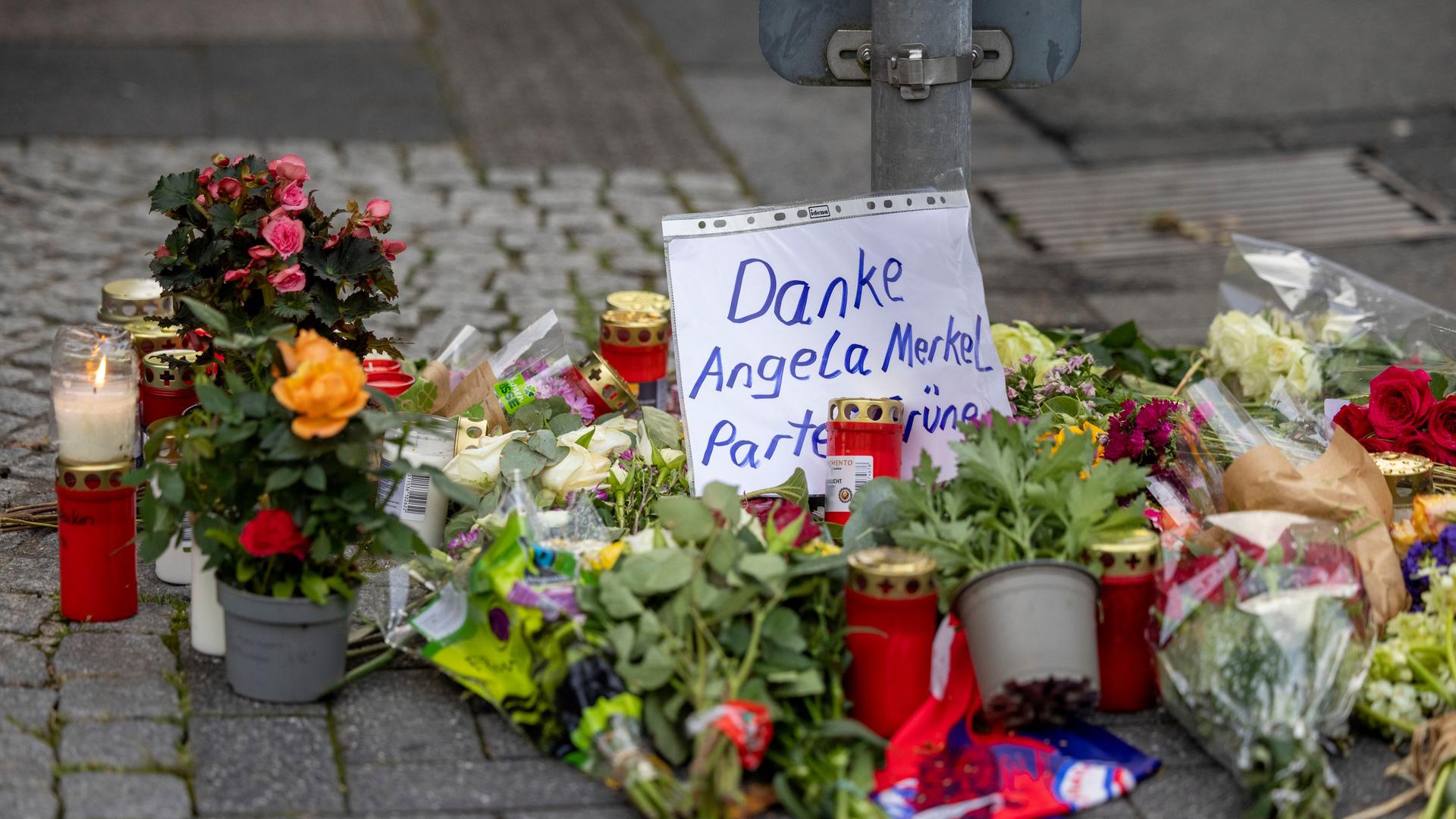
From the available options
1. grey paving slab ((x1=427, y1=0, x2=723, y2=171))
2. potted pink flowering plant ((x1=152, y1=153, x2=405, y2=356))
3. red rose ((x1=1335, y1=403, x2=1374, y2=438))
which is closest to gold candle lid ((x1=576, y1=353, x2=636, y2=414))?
potted pink flowering plant ((x1=152, y1=153, x2=405, y2=356))

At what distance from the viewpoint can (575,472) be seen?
280cm

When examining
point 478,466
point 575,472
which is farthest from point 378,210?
point 575,472

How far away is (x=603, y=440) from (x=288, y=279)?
0.66 m

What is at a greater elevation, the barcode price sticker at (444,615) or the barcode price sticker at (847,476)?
the barcode price sticker at (847,476)

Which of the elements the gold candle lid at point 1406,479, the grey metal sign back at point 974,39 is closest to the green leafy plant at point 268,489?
the grey metal sign back at point 974,39

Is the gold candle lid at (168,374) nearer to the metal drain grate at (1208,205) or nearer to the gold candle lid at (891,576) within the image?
the gold candle lid at (891,576)

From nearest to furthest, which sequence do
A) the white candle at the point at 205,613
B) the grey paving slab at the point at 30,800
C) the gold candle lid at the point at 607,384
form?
the grey paving slab at the point at 30,800, the white candle at the point at 205,613, the gold candle lid at the point at 607,384

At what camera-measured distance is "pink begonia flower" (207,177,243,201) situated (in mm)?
2734

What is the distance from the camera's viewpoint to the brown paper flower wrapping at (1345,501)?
2473 mm

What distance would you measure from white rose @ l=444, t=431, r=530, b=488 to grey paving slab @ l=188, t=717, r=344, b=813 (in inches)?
24.0

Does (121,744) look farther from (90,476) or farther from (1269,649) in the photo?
(1269,649)

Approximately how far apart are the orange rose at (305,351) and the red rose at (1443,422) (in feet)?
6.77

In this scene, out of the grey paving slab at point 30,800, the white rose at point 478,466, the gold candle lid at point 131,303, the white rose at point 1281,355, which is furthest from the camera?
the white rose at point 1281,355

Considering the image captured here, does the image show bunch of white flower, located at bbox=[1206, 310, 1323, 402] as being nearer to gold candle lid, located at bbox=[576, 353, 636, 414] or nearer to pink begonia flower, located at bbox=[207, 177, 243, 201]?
gold candle lid, located at bbox=[576, 353, 636, 414]
